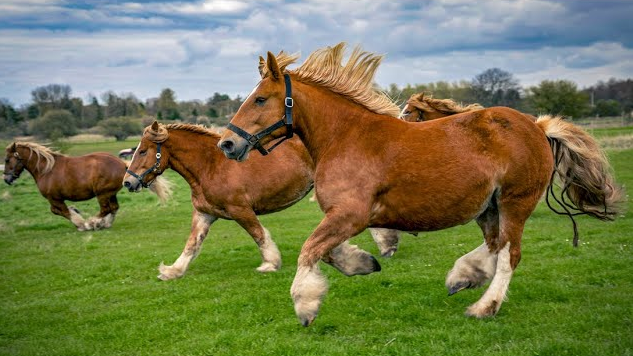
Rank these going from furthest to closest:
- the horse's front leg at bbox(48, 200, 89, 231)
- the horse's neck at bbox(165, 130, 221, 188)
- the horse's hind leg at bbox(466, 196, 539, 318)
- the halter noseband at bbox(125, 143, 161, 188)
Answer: the horse's front leg at bbox(48, 200, 89, 231)
the halter noseband at bbox(125, 143, 161, 188)
the horse's neck at bbox(165, 130, 221, 188)
the horse's hind leg at bbox(466, 196, 539, 318)

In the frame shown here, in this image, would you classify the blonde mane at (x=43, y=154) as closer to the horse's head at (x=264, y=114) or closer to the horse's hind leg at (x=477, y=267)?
the horse's head at (x=264, y=114)

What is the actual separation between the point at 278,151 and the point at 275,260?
177cm

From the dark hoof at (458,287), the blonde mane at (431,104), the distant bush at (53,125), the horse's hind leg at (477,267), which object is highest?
the blonde mane at (431,104)

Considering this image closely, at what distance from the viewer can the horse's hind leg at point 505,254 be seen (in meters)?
6.25

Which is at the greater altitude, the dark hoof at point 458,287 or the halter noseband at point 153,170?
the halter noseband at point 153,170

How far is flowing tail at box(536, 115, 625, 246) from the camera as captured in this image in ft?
22.3

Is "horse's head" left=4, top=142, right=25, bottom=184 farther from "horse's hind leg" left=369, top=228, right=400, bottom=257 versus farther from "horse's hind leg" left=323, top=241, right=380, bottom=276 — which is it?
"horse's hind leg" left=323, top=241, right=380, bottom=276

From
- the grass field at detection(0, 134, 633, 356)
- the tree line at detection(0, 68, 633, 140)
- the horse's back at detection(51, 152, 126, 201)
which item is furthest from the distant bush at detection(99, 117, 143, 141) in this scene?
the grass field at detection(0, 134, 633, 356)

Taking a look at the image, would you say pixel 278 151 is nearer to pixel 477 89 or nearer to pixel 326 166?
pixel 326 166

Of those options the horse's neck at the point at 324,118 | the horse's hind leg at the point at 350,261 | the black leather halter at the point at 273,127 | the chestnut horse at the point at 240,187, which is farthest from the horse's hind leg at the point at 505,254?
the chestnut horse at the point at 240,187

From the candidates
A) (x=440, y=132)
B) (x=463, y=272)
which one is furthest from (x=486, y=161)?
(x=463, y=272)

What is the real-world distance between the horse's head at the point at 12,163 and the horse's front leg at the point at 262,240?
10.3 m

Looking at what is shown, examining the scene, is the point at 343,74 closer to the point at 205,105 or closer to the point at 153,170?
the point at 153,170

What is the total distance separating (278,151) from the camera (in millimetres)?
10086
